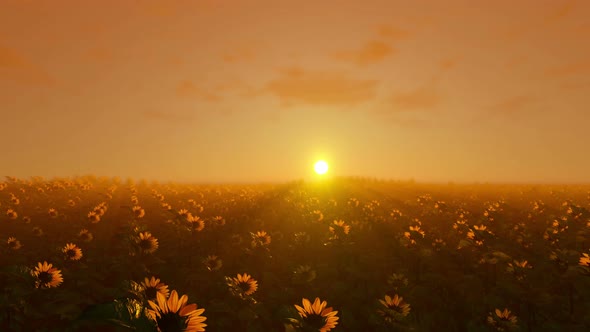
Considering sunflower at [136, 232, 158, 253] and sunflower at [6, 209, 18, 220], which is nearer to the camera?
sunflower at [136, 232, 158, 253]

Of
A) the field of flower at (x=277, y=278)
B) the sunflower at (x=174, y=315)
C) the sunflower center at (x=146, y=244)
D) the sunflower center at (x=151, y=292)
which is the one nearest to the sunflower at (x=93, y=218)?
the field of flower at (x=277, y=278)

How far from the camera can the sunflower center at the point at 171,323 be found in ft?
6.70

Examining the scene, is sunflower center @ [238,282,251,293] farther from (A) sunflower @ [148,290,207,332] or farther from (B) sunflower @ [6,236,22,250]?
(B) sunflower @ [6,236,22,250]

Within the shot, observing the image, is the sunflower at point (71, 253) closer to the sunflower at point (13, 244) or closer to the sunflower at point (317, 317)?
the sunflower at point (13, 244)

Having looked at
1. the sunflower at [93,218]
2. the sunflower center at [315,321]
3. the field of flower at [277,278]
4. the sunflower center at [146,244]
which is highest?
the sunflower center at [315,321]

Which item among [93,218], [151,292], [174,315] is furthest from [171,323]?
[93,218]

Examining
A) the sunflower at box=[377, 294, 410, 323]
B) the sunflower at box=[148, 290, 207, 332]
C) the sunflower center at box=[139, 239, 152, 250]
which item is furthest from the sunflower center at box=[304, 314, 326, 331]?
the sunflower center at box=[139, 239, 152, 250]

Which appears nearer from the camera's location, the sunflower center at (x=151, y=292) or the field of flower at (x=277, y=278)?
the sunflower center at (x=151, y=292)

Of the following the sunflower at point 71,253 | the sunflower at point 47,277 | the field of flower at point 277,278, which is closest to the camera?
the field of flower at point 277,278

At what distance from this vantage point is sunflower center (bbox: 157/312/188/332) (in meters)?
2.04

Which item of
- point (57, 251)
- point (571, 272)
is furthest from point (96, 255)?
point (571, 272)

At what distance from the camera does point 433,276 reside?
21.6 ft

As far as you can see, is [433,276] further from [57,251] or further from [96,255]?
[57,251]

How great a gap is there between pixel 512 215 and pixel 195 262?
15131 millimetres
